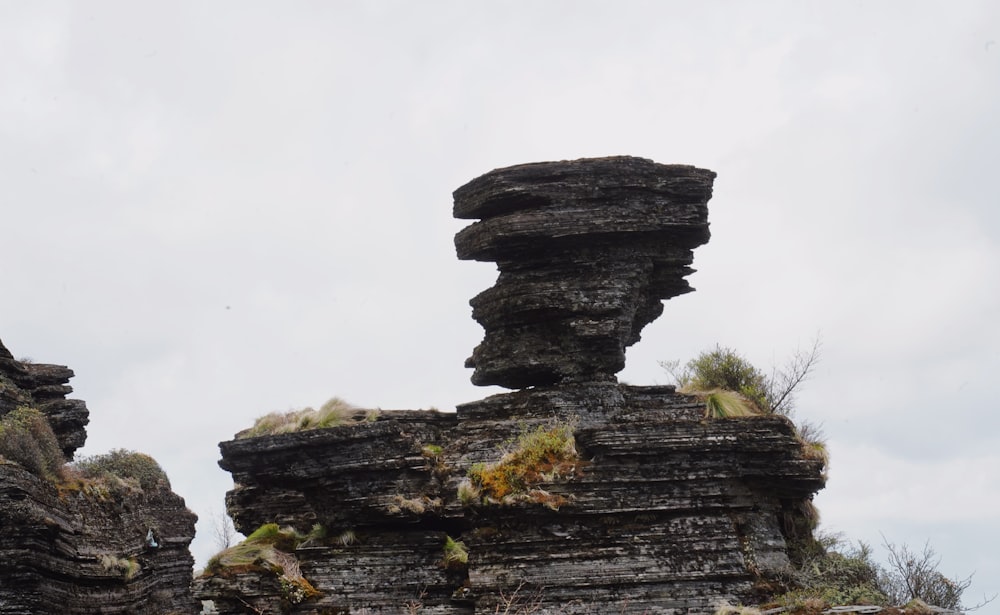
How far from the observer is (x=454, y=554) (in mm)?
23766

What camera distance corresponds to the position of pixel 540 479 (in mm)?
23500

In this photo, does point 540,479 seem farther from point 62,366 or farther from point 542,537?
point 62,366

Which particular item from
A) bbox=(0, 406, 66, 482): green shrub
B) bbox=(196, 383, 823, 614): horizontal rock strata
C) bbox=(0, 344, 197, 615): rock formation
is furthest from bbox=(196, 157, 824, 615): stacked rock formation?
bbox=(0, 406, 66, 482): green shrub

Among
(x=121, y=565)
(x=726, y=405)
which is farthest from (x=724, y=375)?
(x=121, y=565)

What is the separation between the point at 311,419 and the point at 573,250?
22.6ft

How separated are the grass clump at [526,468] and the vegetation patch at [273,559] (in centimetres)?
364

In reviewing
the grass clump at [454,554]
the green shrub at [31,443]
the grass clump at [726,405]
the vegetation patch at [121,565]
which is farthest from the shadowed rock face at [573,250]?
the green shrub at [31,443]

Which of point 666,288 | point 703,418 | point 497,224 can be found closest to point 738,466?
point 703,418

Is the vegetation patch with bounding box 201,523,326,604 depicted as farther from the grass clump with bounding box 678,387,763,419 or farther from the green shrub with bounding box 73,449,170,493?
the green shrub with bounding box 73,449,170,493

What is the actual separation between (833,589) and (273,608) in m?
11.0

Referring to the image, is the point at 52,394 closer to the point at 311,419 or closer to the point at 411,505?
the point at 311,419

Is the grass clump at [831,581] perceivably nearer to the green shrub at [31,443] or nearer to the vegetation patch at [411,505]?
the vegetation patch at [411,505]

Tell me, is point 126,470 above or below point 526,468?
above

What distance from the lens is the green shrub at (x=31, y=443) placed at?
31744 mm
